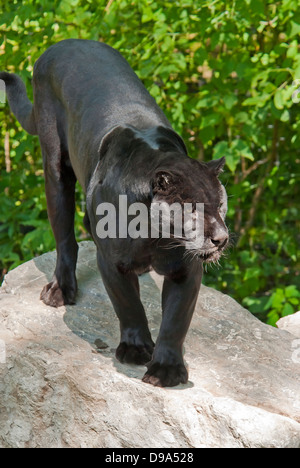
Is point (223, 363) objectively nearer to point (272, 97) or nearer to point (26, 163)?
point (272, 97)

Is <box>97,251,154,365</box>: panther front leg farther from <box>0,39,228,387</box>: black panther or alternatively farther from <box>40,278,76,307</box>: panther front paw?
<box>40,278,76,307</box>: panther front paw

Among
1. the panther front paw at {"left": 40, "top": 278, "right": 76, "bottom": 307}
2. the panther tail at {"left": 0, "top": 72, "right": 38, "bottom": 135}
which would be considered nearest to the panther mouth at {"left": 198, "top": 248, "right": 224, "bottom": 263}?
the panther front paw at {"left": 40, "top": 278, "right": 76, "bottom": 307}

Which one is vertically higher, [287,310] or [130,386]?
[130,386]

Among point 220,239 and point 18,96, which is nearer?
point 220,239

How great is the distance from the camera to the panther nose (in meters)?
2.76

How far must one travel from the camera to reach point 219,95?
208 inches

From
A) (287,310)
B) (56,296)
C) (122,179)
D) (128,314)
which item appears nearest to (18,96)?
(56,296)

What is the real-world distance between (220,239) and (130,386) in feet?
2.49

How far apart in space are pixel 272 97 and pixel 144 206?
2517 millimetres

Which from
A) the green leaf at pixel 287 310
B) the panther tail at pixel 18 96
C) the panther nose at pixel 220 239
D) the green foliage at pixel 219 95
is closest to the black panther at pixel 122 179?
the panther nose at pixel 220 239

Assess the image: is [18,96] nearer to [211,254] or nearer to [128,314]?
[128,314]

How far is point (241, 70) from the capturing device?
508 centimetres

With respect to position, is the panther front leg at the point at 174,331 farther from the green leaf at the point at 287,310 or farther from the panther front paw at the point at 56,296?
the green leaf at the point at 287,310

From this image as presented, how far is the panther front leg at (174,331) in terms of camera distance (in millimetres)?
3148
